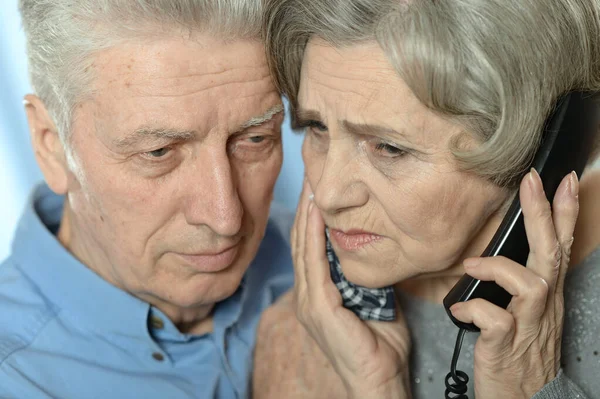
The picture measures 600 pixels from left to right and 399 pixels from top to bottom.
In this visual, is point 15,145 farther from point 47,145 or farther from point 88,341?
point 88,341

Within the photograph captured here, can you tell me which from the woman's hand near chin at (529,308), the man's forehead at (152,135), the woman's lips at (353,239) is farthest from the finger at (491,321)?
the man's forehead at (152,135)

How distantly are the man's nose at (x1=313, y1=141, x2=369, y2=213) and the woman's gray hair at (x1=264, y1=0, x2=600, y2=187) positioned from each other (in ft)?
0.73

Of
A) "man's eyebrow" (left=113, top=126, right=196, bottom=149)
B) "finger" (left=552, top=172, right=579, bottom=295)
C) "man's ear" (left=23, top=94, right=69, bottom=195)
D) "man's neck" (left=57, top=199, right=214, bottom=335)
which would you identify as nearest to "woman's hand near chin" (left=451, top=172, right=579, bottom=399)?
"finger" (left=552, top=172, right=579, bottom=295)

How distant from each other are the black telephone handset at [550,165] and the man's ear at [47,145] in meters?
1.00

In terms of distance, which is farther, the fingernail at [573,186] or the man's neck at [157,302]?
the man's neck at [157,302]

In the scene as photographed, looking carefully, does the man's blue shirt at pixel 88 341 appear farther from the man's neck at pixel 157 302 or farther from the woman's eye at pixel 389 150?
the woman's eye at pixel 389 150

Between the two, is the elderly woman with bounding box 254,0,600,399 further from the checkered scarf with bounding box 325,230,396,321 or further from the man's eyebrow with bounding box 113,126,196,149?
the man's eyebrow with bounding box 113,126,196,149

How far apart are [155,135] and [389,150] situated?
20.5 inches

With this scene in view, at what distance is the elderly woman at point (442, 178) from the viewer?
1627mm

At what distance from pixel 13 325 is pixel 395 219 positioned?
3.22 feet

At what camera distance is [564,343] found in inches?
78.1

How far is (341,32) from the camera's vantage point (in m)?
1.73

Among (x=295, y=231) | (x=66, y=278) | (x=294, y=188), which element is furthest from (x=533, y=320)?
(x=294, y=188)

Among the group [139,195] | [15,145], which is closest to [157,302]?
[139,195]
